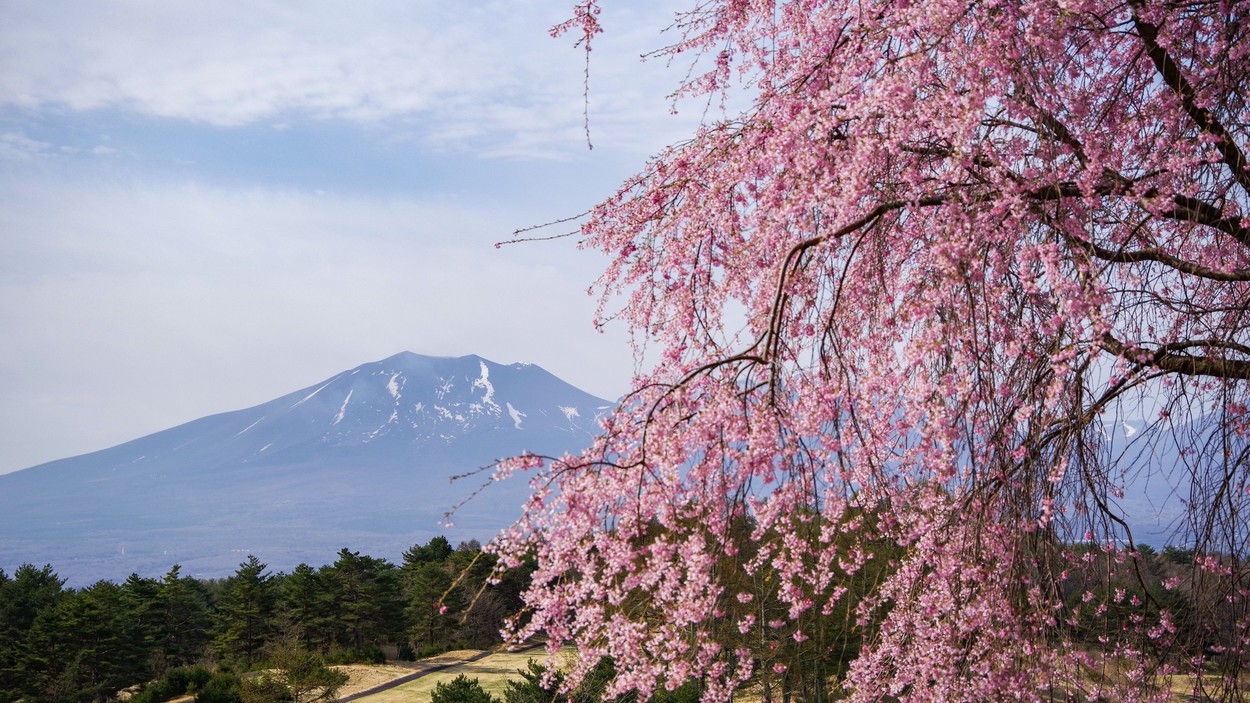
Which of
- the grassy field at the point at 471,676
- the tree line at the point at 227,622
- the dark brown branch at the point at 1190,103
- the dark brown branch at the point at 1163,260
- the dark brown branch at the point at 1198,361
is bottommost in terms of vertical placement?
the grassy field at the point at 471,676

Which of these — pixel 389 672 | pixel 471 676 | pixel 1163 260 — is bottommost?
pixel 471 676

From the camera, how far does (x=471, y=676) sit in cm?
3091

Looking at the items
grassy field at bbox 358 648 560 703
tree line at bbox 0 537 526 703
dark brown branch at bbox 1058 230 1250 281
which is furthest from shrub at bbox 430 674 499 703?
dark brown branch at bbox 1058 230 1250 281

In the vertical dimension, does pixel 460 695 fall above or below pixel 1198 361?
below

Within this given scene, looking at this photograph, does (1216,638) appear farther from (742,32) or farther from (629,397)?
(742,32)

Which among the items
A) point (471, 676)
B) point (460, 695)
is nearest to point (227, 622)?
point (471, 676)

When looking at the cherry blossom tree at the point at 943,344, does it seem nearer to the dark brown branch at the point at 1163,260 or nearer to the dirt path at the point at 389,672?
the dark brown branch at the point at 1163,260

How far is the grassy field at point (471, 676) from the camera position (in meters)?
27.6

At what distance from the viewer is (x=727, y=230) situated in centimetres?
403

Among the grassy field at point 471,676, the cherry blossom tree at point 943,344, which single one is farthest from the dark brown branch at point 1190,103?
the grassy field at point 471,676

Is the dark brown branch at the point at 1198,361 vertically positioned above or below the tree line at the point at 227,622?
above

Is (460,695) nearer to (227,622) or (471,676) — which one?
(471,676)

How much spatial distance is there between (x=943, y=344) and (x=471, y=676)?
3012 cm

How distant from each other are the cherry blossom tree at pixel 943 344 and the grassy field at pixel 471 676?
22116 mm
